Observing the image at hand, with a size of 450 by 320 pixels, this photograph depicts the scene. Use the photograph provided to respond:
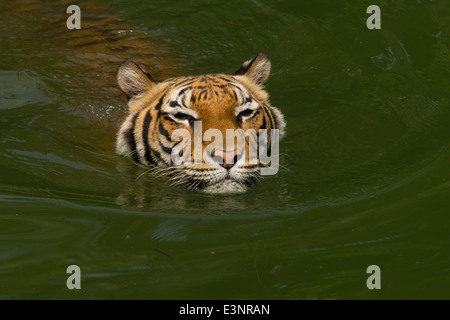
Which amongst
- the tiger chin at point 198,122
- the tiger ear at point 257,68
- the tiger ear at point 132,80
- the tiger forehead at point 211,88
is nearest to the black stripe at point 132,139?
the tiger chin at point 198,122

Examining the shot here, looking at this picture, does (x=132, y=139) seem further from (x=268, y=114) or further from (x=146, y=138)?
(x=268, y=114)

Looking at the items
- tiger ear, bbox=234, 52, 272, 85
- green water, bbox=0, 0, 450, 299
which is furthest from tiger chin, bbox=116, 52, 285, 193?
green water, bbox=0, 0, 450, 299

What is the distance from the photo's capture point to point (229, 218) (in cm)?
361

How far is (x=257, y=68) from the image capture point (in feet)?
15.5

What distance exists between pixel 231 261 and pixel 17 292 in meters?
0.95

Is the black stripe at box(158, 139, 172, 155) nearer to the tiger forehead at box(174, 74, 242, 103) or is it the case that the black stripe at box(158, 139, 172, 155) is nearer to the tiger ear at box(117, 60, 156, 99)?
the tiger forehead at box(174, 74, 242, 103)

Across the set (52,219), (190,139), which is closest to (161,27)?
(190,139)

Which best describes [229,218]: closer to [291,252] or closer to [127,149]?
[291,252]

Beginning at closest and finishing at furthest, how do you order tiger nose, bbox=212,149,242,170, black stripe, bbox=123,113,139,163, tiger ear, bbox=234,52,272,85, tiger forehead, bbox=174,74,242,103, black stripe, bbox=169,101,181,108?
tiger nose, bbox=212,149,242,170 < tiger forehead, bbox=174,74,242,103 < black stripe, bbox=169,101,181,108 < black stripe, bbox=123,113,139,163 < tiger ear, bbox=234,52,272,85

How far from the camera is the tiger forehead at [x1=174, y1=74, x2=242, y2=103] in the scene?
4062mm

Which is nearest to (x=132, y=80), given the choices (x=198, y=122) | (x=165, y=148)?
(x=165, y=148)

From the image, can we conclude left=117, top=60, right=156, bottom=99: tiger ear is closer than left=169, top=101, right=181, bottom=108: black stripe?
No

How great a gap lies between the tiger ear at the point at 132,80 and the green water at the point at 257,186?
419 millimetres

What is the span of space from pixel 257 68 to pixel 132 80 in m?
0.87
